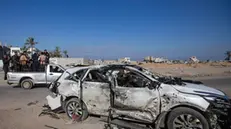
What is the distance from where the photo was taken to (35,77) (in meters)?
10.9

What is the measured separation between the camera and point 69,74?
5668mm

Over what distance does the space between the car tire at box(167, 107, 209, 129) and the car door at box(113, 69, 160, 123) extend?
38 centimetres

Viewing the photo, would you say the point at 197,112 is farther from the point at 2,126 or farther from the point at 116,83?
the point at 2,126

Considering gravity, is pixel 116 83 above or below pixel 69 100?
above

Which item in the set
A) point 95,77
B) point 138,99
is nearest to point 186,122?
point 138,99

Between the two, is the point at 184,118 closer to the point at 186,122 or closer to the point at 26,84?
the point at 186,122

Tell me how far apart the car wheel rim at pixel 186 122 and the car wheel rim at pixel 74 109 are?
2757 mm

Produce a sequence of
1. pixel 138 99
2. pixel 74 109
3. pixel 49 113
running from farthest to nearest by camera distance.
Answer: pixel 49 113 → pixel 74 109 → pixel 138 99

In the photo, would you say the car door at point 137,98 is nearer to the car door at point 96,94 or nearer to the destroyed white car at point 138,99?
the destroyed white car at point 138,99

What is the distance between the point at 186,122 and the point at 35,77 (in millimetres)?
9564

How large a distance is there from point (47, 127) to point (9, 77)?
748 centimetres

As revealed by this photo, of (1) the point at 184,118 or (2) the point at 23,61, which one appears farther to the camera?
(2) the point at 23,61

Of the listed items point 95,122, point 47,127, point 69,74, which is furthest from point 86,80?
point 47,127

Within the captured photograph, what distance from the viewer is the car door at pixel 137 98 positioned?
434 cm
